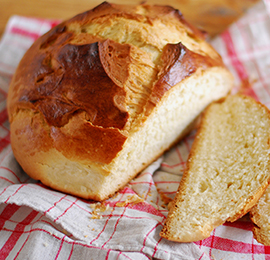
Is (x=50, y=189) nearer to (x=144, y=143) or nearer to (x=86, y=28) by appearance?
(x=144, y=143)

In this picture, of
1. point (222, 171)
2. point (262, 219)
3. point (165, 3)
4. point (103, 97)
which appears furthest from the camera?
point (165, 3)

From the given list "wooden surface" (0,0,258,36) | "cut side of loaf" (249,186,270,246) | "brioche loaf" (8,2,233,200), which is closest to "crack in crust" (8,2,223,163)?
"brioche loaf" (8,2,233,200)

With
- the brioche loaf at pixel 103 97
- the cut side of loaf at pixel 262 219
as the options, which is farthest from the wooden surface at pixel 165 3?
the cut side of loaf at pixel 262 219

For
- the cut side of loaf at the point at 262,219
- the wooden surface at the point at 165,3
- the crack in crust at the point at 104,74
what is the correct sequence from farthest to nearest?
the wooden surface at the point at 165,3, the crack in crust at the point at 104,74, the cut side of loaf at the point at 262,219

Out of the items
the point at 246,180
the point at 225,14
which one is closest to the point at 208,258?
the point at 246,180

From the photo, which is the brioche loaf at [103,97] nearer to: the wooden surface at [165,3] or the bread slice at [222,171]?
the bread slice at [222,171]

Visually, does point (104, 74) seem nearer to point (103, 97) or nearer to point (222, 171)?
point (103, 97)

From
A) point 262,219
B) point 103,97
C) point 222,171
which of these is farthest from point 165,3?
point 262,219
